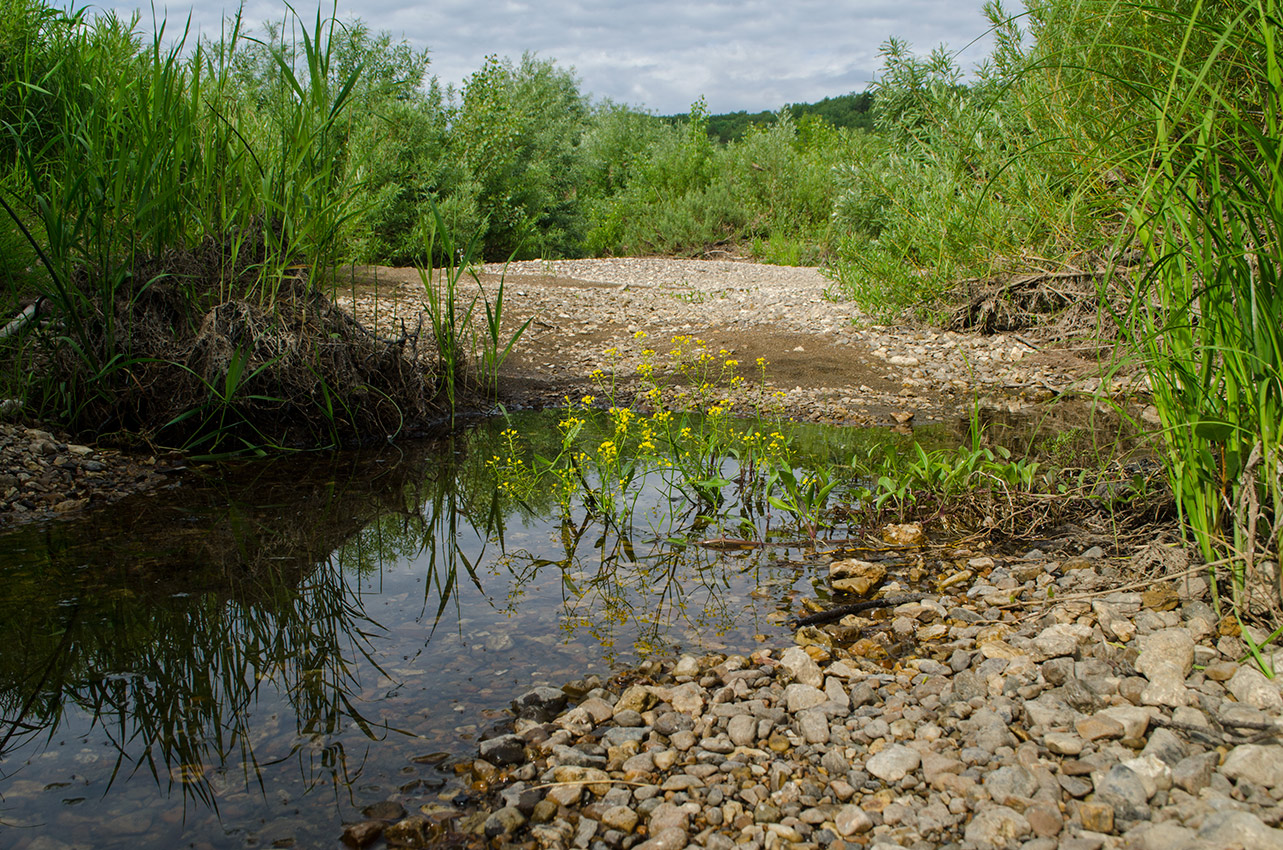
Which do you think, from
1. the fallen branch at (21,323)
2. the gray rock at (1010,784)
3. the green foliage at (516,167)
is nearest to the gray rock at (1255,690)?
the gray rock at (1010,784)

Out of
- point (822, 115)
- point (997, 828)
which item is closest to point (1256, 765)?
point (997, 828)

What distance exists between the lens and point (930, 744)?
1.99 m

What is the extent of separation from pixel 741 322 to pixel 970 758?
276 inches

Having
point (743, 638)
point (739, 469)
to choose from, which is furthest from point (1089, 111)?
point (743, 638)

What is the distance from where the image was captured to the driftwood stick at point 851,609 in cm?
280

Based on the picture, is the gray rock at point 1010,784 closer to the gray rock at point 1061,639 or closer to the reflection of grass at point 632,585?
the gray rock at point 1061,639

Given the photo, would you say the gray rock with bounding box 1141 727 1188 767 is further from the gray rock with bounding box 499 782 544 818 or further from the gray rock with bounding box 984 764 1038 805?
the gray rock with bounding box 499 782 544 818

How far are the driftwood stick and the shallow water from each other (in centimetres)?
12

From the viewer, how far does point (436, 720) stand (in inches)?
89.3

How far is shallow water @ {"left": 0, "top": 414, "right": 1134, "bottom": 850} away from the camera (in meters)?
1.96

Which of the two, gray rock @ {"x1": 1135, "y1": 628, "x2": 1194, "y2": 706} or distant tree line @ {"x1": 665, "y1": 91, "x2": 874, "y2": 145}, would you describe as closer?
gray rock @ {"x1": 1135, "y1": 628, "x2": 1194, "y2": 706}

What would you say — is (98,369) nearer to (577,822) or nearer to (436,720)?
(436,720)

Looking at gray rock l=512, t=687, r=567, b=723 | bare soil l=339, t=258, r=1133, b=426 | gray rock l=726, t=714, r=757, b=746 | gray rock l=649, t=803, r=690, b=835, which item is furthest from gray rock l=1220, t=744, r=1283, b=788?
bare soil l=339, t=258, r=1133, b=426

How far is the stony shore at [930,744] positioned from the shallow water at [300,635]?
0.78ft
